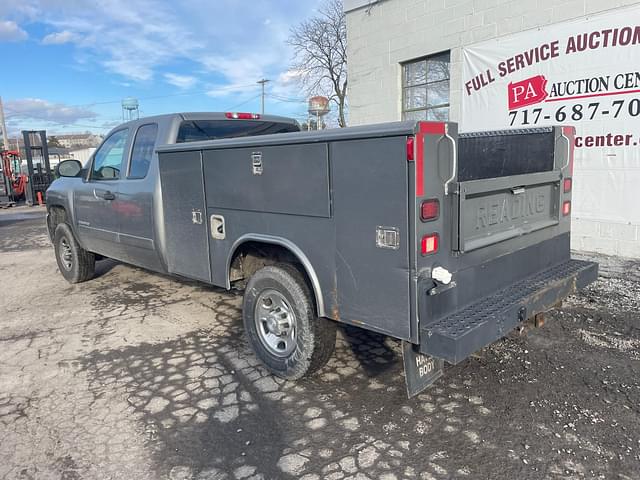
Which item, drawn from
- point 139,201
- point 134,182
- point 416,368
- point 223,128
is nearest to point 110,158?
point 134,182

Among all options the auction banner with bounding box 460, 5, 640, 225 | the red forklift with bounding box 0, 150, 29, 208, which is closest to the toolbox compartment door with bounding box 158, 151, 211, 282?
the auction banner with bounding box 460, 5, 640, 225

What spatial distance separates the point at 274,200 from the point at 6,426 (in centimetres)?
229

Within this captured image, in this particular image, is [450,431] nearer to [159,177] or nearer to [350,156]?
[350,156]

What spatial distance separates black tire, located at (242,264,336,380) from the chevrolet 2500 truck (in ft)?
0.03

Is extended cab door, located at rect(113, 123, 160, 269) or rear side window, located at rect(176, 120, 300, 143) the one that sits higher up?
rear side window, located at rect(176, 120, 300, 143)

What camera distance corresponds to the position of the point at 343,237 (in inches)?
120

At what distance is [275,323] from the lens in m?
3.79

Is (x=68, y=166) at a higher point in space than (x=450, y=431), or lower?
higher

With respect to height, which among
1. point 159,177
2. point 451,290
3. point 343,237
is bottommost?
point 451,290

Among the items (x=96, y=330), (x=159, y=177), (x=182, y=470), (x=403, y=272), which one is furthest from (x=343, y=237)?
(x=96, y=330)

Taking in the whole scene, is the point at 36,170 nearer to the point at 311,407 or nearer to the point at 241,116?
the point at 241,116

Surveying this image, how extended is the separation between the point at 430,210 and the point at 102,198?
167 inches

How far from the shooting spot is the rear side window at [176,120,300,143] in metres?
4.91

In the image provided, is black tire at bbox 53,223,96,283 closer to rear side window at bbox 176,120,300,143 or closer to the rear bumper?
Result: rear side window at bbox 176,120,300,143
